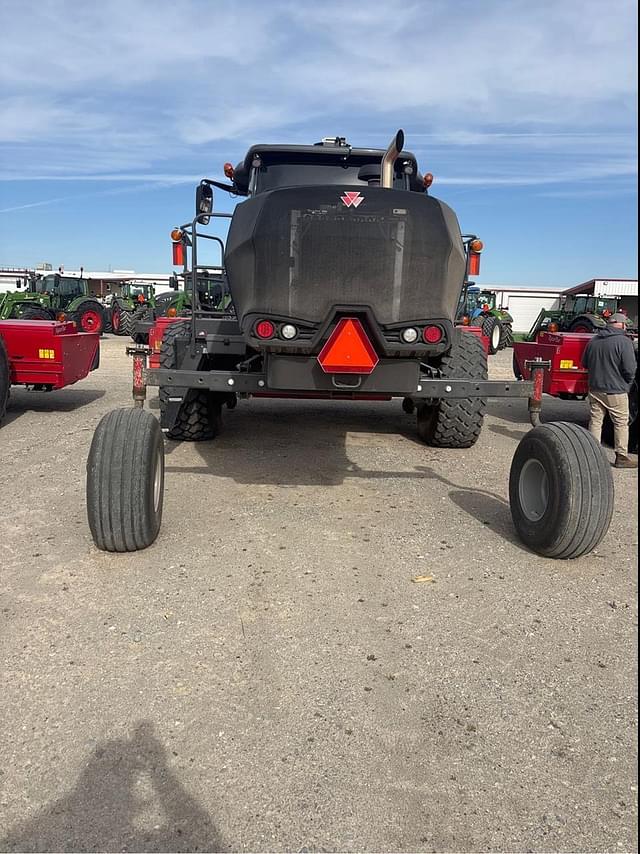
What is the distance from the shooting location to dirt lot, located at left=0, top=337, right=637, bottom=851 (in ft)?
6.36

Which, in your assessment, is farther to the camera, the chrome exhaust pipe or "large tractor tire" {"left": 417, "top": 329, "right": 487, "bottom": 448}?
"large tractor tire" {"left": 417, "top": 329, "right": 487, "bottom": 448}

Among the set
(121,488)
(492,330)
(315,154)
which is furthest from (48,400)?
(492,330)

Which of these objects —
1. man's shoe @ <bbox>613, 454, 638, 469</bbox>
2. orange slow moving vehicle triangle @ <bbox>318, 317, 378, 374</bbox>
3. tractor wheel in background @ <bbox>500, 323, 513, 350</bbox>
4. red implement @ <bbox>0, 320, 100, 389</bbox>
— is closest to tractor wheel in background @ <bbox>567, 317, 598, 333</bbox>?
tractor wheel in background @ <bbox>500, 323, 513, 350</bbox>

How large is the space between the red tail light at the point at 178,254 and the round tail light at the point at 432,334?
7.24 ft

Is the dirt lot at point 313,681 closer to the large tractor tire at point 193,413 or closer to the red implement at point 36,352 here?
the large tractor tire at point 193,413

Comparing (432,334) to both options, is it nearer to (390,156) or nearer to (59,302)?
(390,156)

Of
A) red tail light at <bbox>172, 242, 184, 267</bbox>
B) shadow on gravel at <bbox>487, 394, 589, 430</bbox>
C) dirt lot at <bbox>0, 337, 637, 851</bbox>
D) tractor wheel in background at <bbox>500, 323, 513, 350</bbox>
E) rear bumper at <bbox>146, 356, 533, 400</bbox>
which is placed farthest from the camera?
tractor wheel in background at <bbox>500, 323, 513, 350</bbox>

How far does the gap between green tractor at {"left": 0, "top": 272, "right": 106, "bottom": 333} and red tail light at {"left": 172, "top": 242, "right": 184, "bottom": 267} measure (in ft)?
46.4

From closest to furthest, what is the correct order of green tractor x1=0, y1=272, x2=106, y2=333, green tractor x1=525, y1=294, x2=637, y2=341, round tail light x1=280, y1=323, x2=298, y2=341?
round tail light x1=280, y1=323, x2=298, y2=341 → green tractor x1=0, y1=272, x2=106, y2=333 → green tractor x1=525, y1=294, x2=637, y2=341

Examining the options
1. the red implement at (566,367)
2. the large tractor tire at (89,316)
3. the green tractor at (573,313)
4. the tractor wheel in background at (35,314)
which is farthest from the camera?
the large tractor tire at (89,316)

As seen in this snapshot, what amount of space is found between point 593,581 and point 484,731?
5.14 feet

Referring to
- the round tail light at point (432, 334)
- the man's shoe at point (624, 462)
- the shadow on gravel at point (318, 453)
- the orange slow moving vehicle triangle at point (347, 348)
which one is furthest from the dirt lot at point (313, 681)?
the man's shoe at point (624, 462)

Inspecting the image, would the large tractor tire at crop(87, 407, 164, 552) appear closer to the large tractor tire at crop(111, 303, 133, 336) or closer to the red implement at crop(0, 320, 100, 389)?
the red implement at crop(0, 320, 100, 389)

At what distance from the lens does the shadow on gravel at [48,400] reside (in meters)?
8.30
